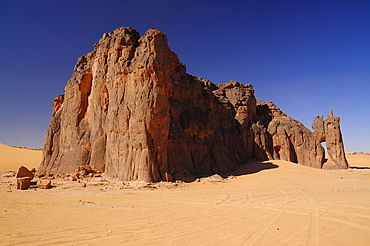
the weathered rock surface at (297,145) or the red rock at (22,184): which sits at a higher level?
the weathered rock surface at (297,145)

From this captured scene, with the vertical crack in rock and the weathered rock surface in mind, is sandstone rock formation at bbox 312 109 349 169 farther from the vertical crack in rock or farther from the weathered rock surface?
the vertical crack in rock

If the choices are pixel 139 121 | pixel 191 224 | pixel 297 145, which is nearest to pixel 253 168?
pixel 297 145

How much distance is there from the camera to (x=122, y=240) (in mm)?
5293

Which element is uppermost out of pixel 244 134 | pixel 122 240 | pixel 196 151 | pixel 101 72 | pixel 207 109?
pixel 101 72

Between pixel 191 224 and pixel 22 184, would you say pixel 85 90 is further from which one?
pixel 191 224

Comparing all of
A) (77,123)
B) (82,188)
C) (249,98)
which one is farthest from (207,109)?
(82,188)

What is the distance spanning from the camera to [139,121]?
17688 millimetres

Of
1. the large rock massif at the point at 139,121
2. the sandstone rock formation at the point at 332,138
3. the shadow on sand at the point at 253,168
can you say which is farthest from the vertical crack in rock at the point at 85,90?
the sandstone rock formation at the point at 332,138

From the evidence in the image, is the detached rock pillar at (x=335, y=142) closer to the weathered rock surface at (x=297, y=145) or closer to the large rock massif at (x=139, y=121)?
the large rock massif at (x=139, y=121)

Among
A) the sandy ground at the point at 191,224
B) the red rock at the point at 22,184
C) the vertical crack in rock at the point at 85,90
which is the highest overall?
the vertical crack in rock at the point at 85,90

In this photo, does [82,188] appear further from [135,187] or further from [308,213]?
[308,213]

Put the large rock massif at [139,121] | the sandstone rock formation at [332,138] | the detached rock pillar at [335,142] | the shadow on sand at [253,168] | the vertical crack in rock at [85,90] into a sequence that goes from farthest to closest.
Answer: the detached rock pillar at [335,142]
the sandstone rock formation at [332,138]
the shadow on sand at [253,168]
the vertical crack in rock at [85,90]
the large rock massif at [139,121]

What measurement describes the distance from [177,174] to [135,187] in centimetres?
408

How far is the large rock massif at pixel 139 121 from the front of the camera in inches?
703
